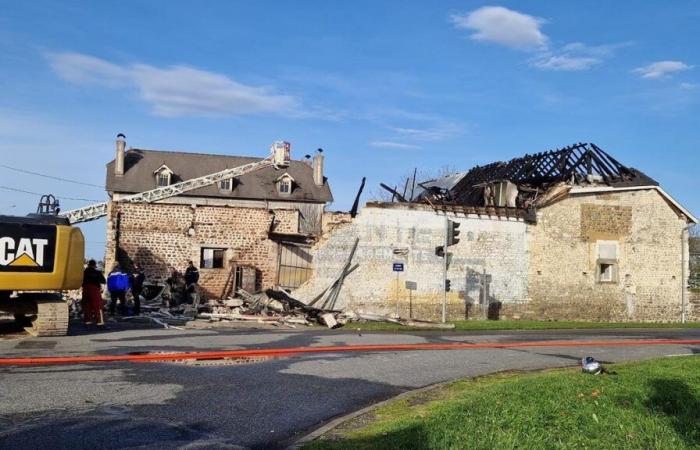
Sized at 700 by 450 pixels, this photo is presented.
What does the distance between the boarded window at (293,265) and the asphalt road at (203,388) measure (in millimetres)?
12747

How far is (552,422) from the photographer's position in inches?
280

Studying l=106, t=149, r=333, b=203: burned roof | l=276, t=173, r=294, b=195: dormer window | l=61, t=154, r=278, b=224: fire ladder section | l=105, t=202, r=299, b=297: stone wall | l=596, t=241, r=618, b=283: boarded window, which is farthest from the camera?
l=276, t=173, r=294, b=195: dormer window

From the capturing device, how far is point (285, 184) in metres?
60.8

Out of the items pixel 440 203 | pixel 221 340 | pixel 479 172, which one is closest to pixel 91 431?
pixel 221 340

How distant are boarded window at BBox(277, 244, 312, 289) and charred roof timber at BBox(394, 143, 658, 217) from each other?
567cm

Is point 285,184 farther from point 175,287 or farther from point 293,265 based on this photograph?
point 175,287

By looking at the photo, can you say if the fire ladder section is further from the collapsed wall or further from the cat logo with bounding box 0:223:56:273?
the cat logo with bounding box 0:223:56:273

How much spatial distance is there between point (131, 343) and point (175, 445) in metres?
7.96

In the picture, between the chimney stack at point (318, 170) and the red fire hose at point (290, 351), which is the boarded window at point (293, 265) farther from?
the chimney stack at point (318, 170)

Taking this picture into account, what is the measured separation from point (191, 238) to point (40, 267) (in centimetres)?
1419

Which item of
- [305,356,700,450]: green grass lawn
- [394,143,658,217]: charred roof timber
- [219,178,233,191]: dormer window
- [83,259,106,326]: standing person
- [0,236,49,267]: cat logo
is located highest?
[219,178,233,191]: dormer window

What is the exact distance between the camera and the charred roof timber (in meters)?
30.9

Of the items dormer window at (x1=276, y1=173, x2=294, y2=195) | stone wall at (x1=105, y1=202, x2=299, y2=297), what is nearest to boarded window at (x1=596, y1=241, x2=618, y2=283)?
stone wall at (x1=105, y1=202, x2=299, y2=297)

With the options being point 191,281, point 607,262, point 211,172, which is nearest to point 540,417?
point 191,281
